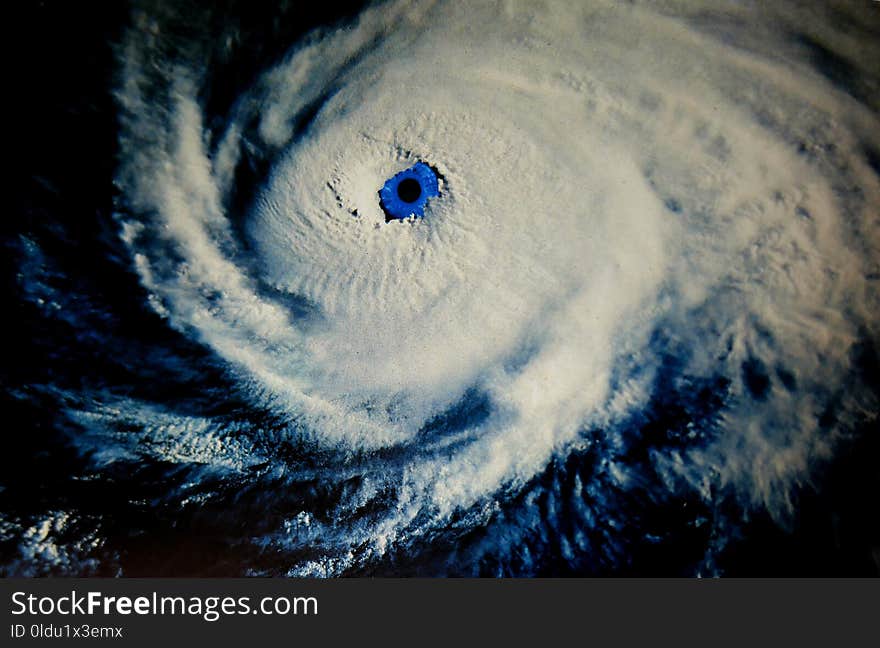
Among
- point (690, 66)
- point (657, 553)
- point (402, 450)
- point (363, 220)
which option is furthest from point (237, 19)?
point (657, 553)

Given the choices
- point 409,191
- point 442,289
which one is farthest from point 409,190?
point 442,289

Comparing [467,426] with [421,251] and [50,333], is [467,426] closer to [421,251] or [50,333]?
[421,251]

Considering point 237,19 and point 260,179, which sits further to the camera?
point 260,179

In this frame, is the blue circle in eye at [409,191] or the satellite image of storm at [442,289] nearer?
the satellite image of storm at [442,289]

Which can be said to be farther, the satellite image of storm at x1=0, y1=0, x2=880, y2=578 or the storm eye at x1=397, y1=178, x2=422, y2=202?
the storm eye at x1=397, y1=178, x2=422, y2=202

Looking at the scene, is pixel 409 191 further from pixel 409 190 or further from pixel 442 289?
pixel 442 289
